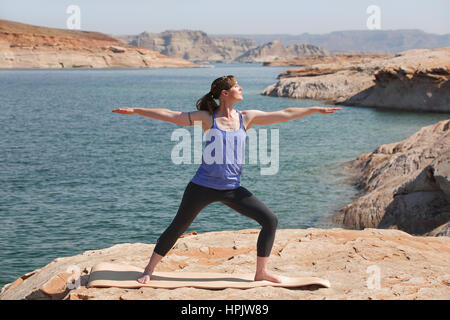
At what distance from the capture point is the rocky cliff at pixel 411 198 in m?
12.1

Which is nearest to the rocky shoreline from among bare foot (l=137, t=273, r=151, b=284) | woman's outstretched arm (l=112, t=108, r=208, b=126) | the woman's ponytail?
bare foot (l=137, t=273, r=151, b=284)

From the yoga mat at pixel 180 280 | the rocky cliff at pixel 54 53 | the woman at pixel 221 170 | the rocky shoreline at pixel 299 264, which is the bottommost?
the rocky shoreline at pixel 299 264

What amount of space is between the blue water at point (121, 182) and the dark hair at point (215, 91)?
7552 millimetres

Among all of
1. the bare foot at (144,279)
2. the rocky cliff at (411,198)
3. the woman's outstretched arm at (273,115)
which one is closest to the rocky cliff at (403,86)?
the rocky cliff at (411,198)

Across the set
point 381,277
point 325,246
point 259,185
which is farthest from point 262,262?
point 259,185

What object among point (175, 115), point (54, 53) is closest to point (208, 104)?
point (175, 115)

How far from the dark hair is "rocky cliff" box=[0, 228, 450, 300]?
201 centimetres

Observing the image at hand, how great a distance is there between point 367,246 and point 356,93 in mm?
51579

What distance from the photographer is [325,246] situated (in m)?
8.18

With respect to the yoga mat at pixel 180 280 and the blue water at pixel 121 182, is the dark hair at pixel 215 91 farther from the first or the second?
the blue water at pixel 121 182

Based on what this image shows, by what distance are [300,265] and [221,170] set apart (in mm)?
2179

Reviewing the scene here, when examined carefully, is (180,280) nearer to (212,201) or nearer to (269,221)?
(212,201)

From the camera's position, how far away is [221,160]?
19.8ft

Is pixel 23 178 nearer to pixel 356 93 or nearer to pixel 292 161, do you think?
pixel 292 161
